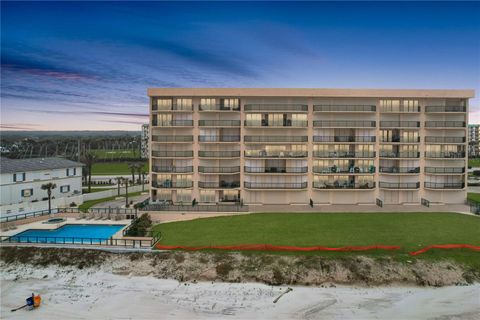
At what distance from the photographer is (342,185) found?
47.2 meters

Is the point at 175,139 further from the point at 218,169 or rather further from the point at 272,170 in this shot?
the point at 272,170

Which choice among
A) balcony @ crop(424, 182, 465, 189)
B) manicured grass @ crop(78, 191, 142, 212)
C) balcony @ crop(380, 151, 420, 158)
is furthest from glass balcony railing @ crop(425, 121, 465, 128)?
manicured grass @ crop(78, 191, 142, 212)

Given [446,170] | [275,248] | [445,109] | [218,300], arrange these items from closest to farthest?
[218,300]
[275,248]
[445,109]
[446,170]

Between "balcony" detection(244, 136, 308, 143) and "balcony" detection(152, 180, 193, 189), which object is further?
"balcony" detection(152, 180, 193, 189)

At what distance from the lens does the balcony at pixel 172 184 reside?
46812mm

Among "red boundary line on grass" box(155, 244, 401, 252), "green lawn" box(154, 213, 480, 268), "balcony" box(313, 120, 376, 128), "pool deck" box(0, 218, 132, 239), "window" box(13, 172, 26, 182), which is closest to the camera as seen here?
"red boundary line on grass" box(155, 244, 401, 252)

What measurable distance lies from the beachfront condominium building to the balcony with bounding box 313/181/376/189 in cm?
16

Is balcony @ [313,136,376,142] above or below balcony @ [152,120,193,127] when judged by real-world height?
below

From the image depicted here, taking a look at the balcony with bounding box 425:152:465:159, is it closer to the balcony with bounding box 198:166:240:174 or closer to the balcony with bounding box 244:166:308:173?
the balcony with bounding box 244:166:308:173

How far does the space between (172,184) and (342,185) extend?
28026 millimetres

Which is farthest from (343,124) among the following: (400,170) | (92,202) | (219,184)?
(92,202)

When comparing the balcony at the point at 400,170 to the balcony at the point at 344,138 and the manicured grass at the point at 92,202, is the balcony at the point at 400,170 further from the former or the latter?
the manicured grass at the point at 92,202

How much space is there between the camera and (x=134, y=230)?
33500 mm

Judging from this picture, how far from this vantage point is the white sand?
2184 centimetres
